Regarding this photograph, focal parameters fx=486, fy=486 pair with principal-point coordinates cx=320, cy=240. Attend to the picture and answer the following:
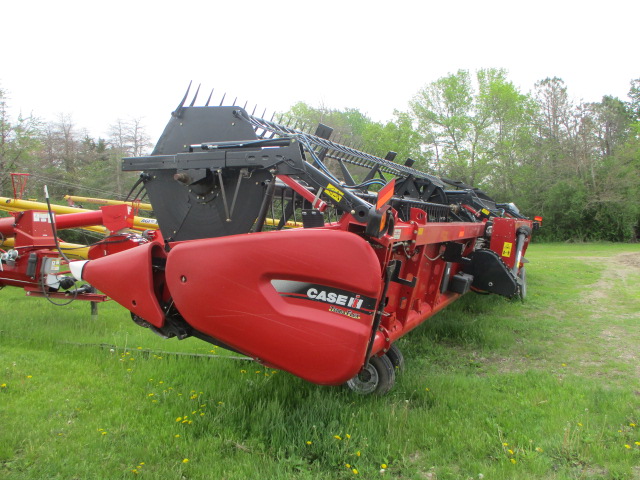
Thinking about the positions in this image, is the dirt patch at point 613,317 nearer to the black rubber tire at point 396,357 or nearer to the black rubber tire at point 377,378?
the black rubber tire at point 396,357

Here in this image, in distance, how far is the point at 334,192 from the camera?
2.89m

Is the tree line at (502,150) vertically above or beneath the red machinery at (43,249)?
above

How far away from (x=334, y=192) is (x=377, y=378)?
5.13ft

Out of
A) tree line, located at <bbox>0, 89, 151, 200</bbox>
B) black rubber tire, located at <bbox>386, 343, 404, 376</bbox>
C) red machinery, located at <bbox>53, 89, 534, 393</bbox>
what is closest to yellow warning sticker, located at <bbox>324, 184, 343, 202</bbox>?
red machinery, located at <bbox>53, 89, 534, 393</bbox>

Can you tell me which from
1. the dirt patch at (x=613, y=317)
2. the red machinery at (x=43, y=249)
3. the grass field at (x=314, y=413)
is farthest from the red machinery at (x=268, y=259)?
the red machinery at (x=43, y=249)

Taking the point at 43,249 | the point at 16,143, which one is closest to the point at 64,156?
the point at 16,143

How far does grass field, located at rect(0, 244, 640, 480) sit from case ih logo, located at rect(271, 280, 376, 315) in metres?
0.91

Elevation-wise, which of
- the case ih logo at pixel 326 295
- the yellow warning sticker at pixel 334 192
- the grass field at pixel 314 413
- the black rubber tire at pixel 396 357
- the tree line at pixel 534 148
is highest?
the tree line at pixel 534 148

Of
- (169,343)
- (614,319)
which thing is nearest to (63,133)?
(169,343)

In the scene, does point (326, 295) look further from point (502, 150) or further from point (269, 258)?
point (502, 150)

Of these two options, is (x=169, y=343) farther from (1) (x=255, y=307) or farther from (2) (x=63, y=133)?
(2) (x=63, y=133)

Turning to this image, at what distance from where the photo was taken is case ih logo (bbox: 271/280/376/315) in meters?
2.63

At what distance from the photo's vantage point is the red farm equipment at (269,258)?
266 centimetres

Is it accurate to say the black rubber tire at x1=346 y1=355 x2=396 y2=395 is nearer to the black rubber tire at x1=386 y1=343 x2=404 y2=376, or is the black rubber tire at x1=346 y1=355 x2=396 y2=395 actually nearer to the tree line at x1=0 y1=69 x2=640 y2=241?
the black rubber tire at x1=386 y1=343 x2=404 y2=376
